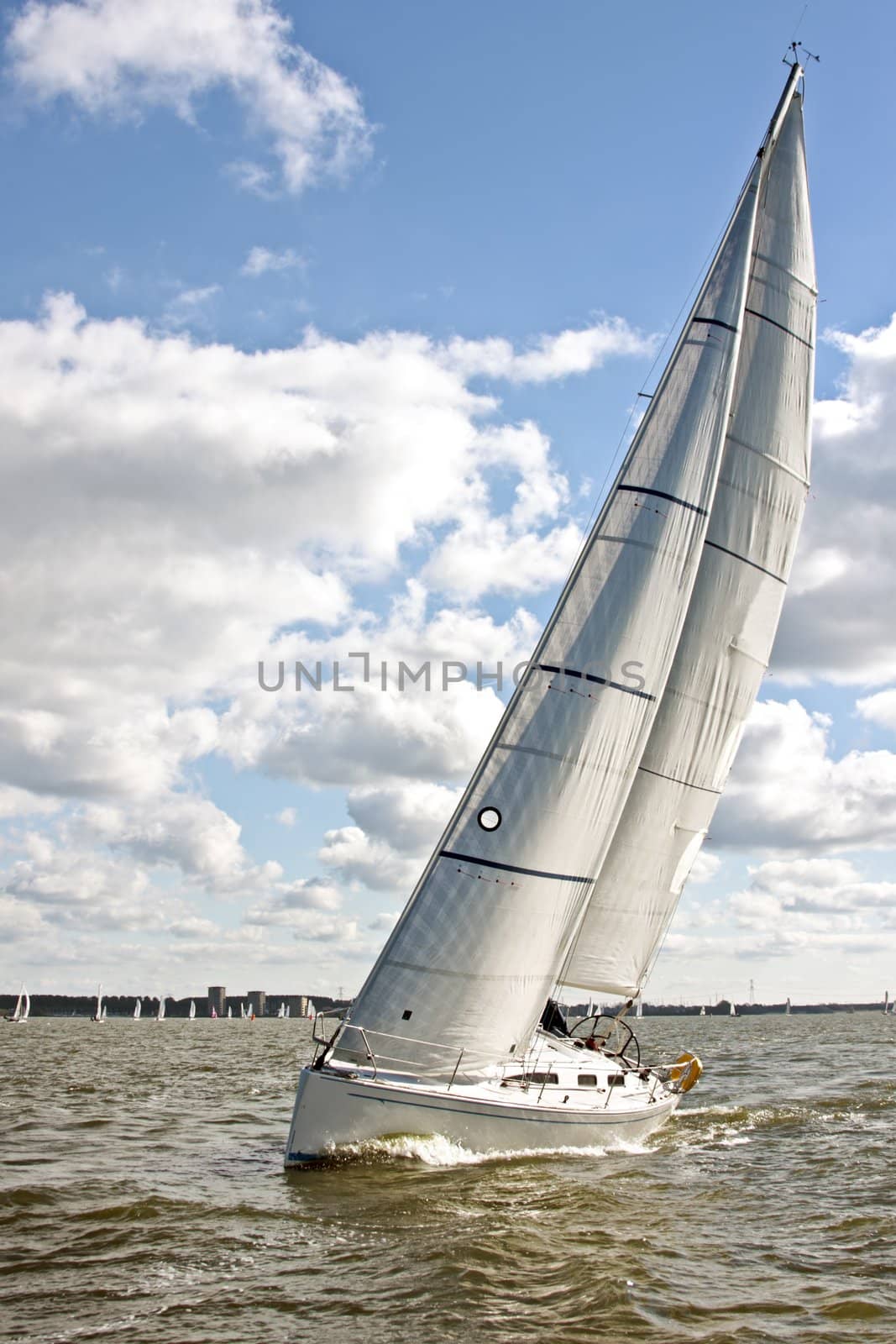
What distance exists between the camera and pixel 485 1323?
8.91 meters

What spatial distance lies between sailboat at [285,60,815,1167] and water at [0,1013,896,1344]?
3.01 ft

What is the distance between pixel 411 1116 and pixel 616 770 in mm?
5948

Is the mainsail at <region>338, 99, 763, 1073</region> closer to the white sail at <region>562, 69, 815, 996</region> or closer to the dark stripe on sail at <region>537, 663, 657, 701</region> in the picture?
the dark stripe on sail at <region>537, 663, 657, 701</region>

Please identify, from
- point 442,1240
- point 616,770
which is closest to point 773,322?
point 616,770

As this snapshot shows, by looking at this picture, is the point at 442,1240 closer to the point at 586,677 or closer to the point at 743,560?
the point at 586,677

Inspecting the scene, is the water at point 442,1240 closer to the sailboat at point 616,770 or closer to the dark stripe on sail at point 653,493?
the sailboat at point 616,770

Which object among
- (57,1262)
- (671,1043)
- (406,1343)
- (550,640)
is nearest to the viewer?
(406,1343)

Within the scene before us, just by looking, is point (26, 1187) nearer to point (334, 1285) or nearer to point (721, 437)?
point (334, 1285)

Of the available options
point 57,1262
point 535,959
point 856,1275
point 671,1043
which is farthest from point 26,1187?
point 671,1043

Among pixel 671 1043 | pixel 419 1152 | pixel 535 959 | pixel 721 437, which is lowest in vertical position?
pixel 671 1043

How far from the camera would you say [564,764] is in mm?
16469

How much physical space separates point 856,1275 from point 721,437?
1262cm

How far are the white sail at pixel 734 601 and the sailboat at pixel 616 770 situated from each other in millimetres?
36

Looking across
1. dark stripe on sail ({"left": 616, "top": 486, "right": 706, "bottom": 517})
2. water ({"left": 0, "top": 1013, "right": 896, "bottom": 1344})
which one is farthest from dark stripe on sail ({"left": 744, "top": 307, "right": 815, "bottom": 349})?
water ({"left": 0, "top": 1013, "right": 896, "bottom": 1344})
